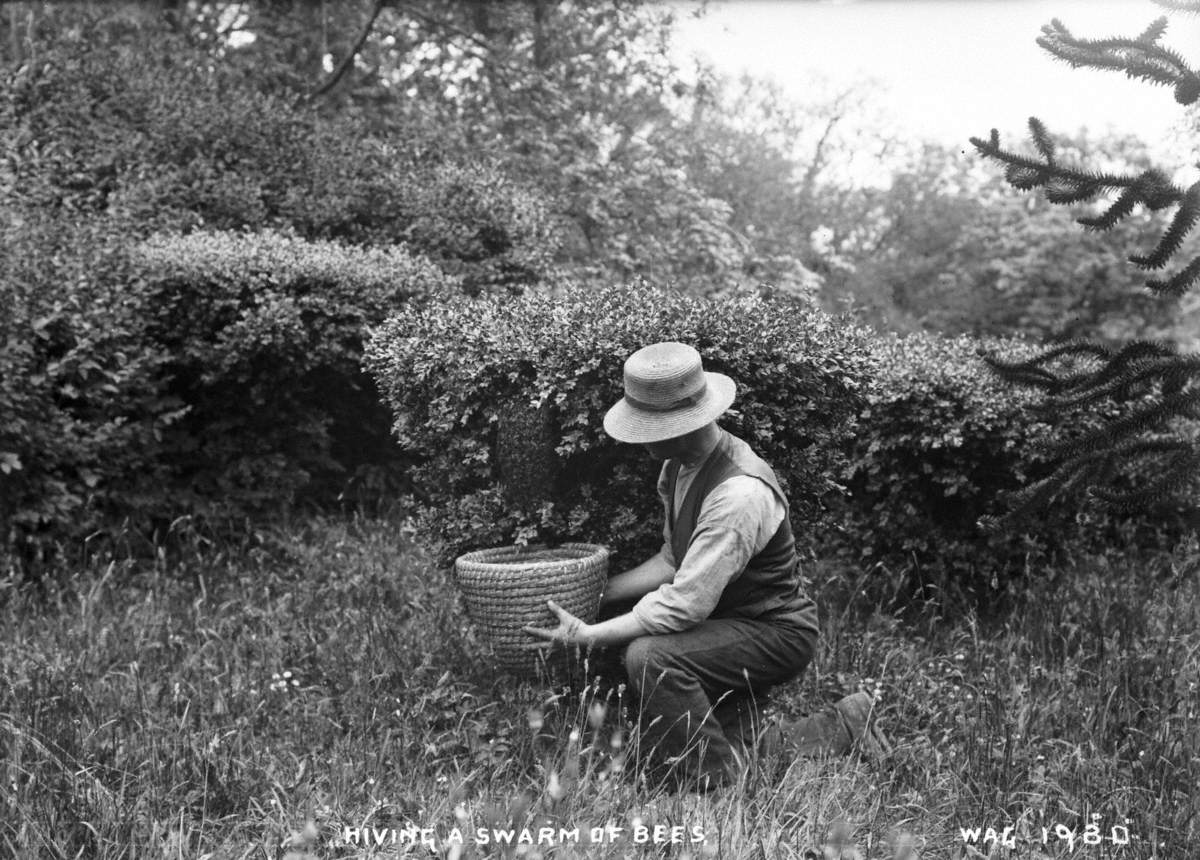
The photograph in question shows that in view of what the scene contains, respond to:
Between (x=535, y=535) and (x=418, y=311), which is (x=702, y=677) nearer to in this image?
(x=535, y=535)

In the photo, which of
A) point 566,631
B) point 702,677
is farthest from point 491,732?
point 702,677

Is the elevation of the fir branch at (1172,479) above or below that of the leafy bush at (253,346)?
above

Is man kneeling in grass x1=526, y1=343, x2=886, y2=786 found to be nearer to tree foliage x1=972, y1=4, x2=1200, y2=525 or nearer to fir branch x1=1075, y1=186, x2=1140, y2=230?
tree foliage x1=972, y1=4, x2=1200, y2=525

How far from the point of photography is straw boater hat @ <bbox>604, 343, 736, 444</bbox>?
3852mm

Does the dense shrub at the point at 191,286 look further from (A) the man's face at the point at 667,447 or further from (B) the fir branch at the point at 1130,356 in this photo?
(B) the fir branch at the point at 1130,356

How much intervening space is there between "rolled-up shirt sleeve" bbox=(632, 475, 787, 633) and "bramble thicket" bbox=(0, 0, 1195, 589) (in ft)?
2.39

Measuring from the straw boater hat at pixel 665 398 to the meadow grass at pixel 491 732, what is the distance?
37.8 inches

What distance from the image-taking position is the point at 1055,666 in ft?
17.0

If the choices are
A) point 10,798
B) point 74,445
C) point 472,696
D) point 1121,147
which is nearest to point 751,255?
point 74,445

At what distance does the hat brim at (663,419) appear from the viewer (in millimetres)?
3832

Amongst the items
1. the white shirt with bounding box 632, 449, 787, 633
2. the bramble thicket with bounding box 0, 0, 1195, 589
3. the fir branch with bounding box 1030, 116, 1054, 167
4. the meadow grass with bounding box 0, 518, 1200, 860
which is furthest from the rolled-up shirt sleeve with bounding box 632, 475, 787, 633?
the fir branch with bounding box 1030, 116, 1054, 167

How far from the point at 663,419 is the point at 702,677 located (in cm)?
93

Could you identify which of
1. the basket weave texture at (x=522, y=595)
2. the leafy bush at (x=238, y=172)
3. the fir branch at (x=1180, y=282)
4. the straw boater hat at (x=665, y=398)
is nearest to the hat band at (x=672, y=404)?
the straw boater hat at (x=665, y=398)

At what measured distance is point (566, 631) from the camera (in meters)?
3.88
